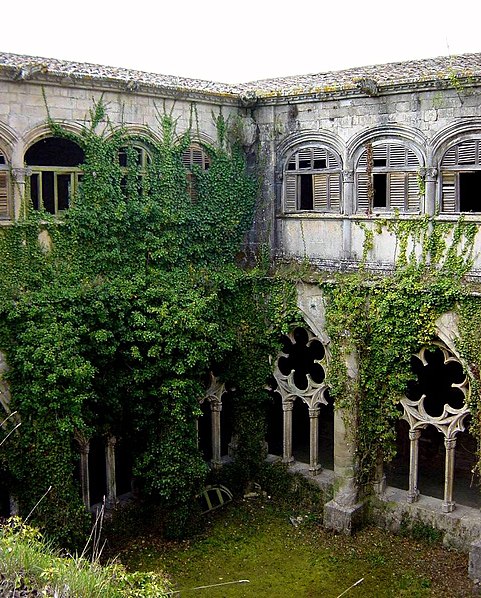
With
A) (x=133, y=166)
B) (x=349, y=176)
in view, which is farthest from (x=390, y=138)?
(x=133, y=166)

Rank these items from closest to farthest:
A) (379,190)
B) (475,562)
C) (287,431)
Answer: (475,562)
(379,190)
(287,431)

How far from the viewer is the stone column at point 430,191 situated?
1708cm

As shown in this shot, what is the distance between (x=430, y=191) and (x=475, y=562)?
7813mm

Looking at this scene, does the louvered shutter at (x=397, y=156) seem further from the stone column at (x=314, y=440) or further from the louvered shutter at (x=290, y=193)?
the stone column at (x=314, y=440)

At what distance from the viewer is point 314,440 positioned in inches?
746

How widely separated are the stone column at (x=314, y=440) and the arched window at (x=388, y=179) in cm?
502

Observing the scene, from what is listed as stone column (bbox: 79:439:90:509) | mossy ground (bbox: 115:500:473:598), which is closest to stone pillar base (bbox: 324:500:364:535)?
mossy ground (bbox: 115:500:473:598)

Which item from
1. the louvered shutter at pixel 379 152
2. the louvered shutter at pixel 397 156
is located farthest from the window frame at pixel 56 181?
the louvered shutter at pixel 397 156

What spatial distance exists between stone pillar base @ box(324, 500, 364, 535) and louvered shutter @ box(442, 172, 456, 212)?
7009mm

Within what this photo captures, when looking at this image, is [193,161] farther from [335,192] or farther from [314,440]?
[314,440]

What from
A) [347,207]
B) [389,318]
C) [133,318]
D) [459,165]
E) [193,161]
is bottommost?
[389,318]

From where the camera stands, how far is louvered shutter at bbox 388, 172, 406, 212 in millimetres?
17594

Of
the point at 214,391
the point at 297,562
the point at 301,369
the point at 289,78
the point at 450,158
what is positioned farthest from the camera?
the point at 301,369

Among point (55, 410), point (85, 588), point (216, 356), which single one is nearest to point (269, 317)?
point (216, 356)
